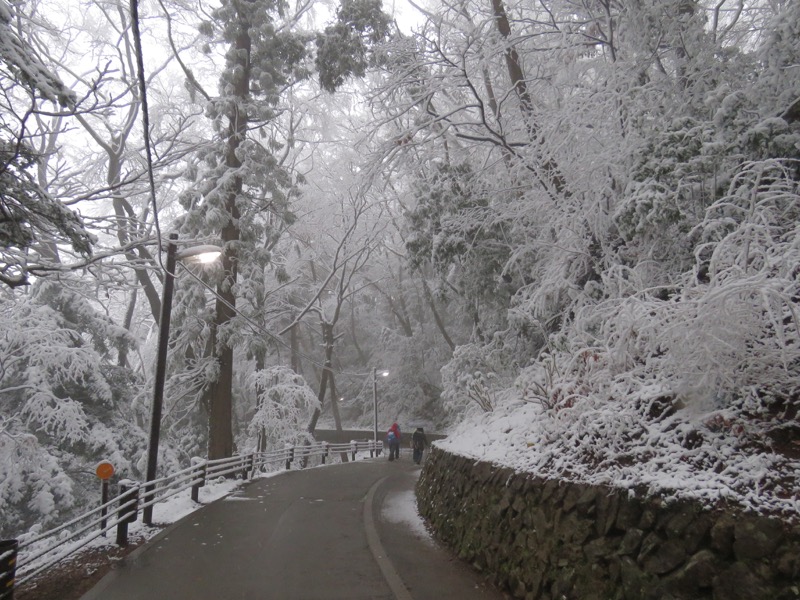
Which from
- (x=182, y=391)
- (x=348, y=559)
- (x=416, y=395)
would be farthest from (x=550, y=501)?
(x=416, y=395)

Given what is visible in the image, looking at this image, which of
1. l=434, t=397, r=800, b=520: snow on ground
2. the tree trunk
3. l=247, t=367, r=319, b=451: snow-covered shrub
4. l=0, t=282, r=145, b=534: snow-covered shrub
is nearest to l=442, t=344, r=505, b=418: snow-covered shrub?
l=434, t=397, r=800, b=520: snow on ground

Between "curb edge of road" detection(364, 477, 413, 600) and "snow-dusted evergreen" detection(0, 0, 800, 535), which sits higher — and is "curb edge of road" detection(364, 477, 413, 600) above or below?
below

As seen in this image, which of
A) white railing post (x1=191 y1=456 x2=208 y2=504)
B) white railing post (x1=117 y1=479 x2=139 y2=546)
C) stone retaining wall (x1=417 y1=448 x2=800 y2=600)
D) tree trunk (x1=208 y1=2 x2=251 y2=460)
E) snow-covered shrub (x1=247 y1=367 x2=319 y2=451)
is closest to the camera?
stone retaining wall (x1=417 y1=448 x2=800 y2=600)

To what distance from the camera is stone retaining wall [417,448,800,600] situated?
11.3 ft

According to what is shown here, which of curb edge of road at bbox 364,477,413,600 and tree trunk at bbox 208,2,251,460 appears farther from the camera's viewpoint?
tree trunk at bbox 208,2,251,460

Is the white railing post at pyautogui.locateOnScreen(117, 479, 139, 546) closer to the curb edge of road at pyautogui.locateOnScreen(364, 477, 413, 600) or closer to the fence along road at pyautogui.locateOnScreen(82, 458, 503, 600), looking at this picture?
the fence along road at pyautogui.locateOnScreen(82, 458, 503, 600)

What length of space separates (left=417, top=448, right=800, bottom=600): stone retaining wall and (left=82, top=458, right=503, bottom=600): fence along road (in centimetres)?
59

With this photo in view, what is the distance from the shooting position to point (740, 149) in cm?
706

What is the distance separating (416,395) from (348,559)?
31391 millimetres

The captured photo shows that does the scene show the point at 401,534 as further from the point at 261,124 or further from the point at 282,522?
the point at 261,124

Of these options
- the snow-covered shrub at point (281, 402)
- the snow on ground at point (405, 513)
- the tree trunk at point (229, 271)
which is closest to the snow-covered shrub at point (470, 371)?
the snow on ground at point (405, 513)

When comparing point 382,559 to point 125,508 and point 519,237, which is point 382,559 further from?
point 519,237

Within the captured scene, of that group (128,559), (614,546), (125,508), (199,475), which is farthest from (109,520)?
(614,546)

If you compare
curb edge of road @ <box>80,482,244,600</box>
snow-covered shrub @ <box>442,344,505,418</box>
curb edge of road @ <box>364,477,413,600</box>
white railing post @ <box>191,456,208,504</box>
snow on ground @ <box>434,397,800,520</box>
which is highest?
snow-covered shrub @ <box>442,344,505,418</box>
